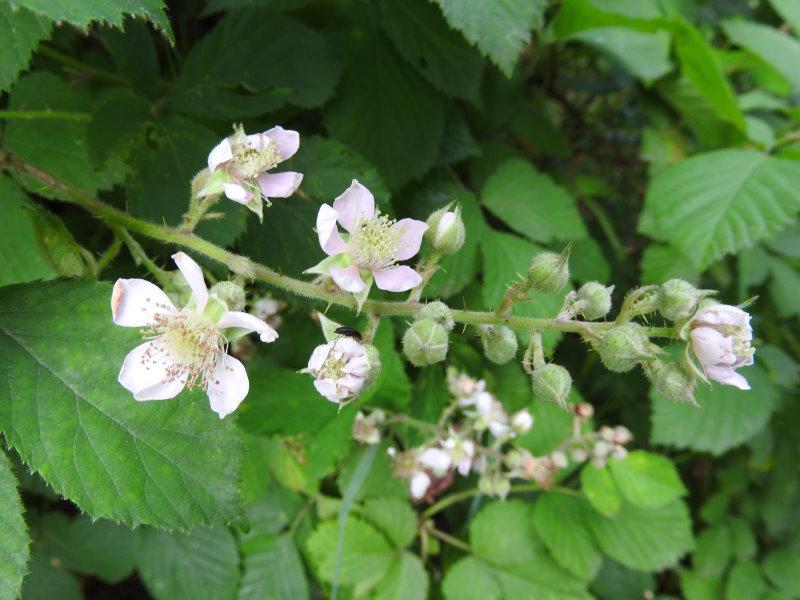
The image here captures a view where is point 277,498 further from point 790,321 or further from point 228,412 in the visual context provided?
point 790,321

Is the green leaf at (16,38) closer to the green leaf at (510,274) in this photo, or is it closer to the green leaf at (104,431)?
the green leaf at (104,431)

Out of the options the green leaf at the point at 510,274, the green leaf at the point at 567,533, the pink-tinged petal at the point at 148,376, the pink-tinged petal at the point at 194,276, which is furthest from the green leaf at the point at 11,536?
the green leaf at the point at 567,533

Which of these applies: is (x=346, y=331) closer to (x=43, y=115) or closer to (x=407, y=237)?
(x=407, y=237)

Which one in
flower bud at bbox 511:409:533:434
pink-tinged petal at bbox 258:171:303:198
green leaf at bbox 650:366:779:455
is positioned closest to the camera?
pink-tinged petal at bbox 258:171:303:198

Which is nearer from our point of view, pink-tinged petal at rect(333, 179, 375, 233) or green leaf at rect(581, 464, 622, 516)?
pink-tinged petal at rect(333, 179, 375, 233)

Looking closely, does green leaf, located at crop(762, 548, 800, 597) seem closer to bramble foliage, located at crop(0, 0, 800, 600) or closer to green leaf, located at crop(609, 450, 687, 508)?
bramble foliage, located at crop(0, 0, 800, 600)

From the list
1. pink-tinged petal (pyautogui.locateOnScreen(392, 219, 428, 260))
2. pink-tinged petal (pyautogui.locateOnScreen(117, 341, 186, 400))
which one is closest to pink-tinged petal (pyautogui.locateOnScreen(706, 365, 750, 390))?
pink-tinged petal (pyautogui.locateOnScreen(392, 219, 428, 260))

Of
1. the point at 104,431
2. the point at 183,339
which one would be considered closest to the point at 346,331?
the point at 183,339
